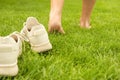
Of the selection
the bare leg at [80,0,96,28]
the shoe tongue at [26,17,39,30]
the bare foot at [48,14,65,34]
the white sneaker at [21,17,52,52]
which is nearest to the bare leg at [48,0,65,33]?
the bare foot at [48,14,65,34]

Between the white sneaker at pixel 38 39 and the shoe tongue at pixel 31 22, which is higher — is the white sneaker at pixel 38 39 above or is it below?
below

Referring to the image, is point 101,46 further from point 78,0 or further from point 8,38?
point 78,0

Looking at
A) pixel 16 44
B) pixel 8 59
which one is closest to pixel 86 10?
pixel 16 44

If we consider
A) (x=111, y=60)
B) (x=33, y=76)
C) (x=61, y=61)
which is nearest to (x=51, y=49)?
(x=61, y=61)

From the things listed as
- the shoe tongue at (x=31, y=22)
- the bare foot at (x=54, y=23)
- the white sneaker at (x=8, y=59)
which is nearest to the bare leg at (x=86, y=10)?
the bare foot at (x=54, y=23)

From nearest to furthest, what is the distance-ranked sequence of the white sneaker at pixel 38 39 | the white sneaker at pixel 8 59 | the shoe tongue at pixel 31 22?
the white sneaker at pixel 8 59
the white sneaker at pixel 38 39
the shoe tongue at pixel 31 22

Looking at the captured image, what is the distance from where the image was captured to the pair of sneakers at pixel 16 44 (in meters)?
2.05

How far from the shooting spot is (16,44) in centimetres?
226

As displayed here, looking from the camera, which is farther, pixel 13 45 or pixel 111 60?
pixel 111 60

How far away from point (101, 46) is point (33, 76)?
115 centimetres

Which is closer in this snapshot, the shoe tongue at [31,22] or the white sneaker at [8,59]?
the white sneaker at [8,59]

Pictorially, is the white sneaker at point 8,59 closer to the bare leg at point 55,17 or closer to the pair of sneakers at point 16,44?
the pair of sneakers at point 16,44

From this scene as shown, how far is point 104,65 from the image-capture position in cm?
233

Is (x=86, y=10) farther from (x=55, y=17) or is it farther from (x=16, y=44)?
(x=16, y=44)
